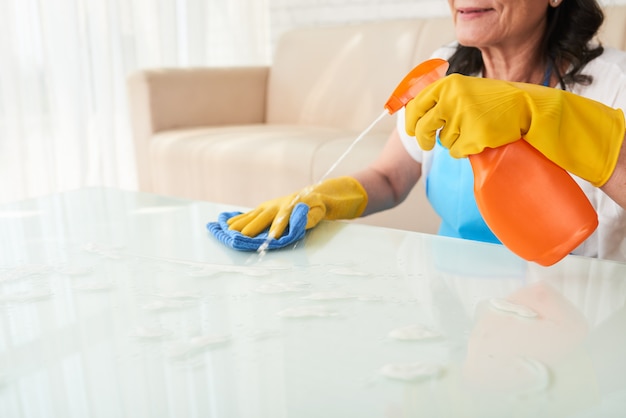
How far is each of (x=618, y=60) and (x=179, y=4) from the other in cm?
252

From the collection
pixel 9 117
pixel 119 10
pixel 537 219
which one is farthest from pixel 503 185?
pixel 119 10

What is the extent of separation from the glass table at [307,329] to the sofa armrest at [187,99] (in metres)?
1.67

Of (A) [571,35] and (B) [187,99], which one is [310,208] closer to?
(A) [571,35]

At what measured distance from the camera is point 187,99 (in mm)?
2600

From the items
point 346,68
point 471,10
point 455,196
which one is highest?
point 471,10

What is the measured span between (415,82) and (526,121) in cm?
14

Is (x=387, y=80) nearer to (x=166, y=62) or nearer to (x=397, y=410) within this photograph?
(x=166, y=62)

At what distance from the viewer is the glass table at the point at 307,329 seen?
1.63ft

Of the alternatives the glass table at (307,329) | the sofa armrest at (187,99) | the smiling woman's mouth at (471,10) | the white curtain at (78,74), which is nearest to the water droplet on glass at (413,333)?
the glass table at (307,329)

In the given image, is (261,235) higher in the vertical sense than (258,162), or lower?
higher

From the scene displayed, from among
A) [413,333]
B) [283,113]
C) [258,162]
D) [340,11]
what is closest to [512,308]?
[413,333]

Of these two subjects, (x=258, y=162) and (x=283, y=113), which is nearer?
(x=258, y=162)

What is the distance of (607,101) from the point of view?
1.09 meters

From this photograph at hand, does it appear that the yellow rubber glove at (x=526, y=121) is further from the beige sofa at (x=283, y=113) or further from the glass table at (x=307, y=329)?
the beige sofa at (x=283, y=113)
